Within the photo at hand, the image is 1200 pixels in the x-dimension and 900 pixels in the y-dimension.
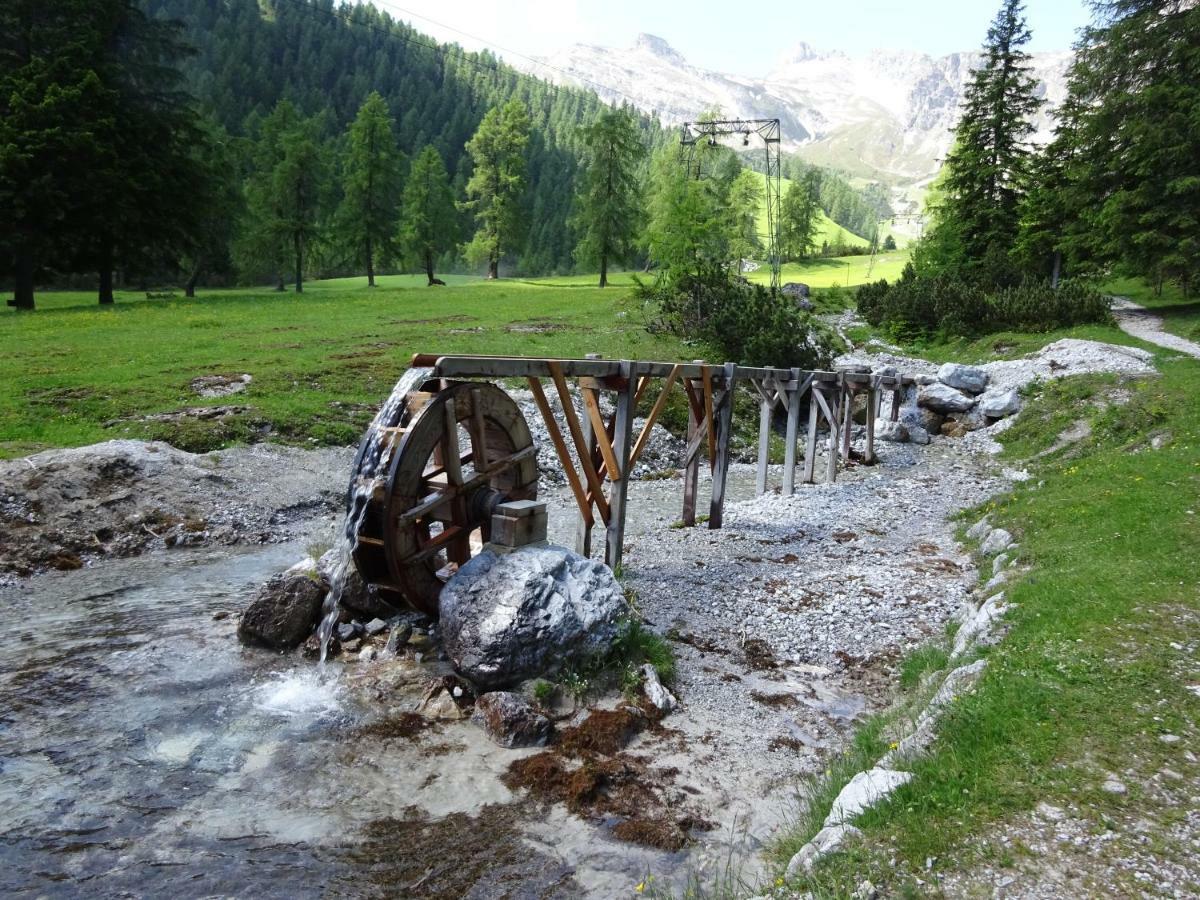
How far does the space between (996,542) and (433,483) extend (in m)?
9.29

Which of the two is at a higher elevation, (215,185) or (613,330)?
(215,185)

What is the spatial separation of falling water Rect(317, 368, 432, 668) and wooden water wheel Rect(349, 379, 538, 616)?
0.09ft

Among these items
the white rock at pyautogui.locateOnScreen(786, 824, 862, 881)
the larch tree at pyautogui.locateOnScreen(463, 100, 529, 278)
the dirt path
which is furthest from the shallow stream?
the larch tree at pyautogui.locateOnScreen(463, 100, 529, 278)

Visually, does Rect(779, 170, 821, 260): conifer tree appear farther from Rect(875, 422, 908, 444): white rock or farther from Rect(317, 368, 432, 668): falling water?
Rect(317, 368, 432, 668): falling water

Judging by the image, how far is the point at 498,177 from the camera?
6681cm

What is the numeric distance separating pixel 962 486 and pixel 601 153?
53401 millimetres

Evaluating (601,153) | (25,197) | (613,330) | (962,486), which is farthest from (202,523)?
(601,153)

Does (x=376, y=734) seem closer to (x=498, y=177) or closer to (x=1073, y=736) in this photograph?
(x=1073, y=736)

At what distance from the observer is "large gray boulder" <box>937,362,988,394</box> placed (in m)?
29.1

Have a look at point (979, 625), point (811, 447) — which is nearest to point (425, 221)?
point (811, 447)

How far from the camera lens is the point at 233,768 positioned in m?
6.68

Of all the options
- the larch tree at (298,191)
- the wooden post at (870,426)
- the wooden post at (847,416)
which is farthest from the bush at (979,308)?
the larch tree at (298,191)

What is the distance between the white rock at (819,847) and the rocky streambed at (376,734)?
2.35 ft

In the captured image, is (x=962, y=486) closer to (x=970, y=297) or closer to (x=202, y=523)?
(x=202, y=523)
